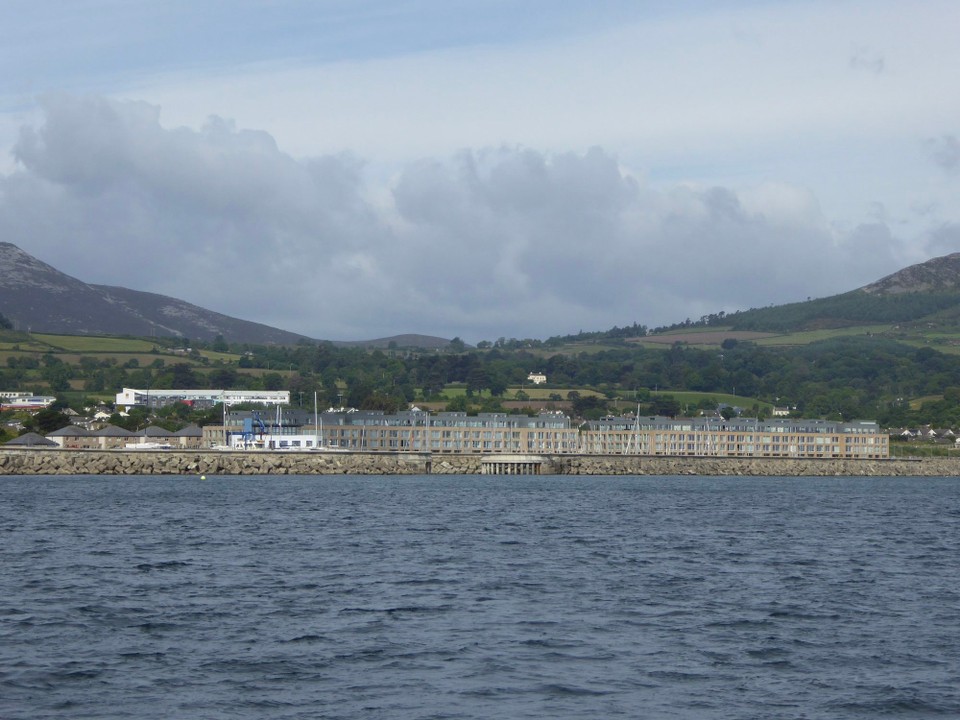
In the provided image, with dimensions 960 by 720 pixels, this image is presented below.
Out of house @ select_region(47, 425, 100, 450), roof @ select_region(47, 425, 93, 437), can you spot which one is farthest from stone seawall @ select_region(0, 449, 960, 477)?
roof @ select_region(47, 425, 93, 437)

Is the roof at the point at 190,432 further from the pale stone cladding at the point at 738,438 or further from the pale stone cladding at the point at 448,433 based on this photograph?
the pale stone cladding at the point at 738,438

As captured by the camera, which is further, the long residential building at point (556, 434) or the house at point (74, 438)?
the long residential building at point (556, 434)

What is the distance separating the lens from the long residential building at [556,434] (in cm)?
14562

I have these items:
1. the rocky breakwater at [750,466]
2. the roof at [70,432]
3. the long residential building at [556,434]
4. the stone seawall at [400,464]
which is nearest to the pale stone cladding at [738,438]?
the long residential building at [556,434]

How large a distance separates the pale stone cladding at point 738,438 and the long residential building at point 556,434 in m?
0.12

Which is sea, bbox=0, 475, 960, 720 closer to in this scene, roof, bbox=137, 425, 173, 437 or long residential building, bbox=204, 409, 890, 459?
roof, bbox=137, 425, 173, 437

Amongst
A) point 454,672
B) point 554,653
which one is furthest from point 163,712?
point 554,653

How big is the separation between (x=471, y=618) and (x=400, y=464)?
90.9m

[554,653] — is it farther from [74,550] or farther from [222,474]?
[222,474]

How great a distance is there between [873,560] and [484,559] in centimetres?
1200

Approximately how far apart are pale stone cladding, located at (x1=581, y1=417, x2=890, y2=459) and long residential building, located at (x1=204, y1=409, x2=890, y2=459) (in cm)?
12

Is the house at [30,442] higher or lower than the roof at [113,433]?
lower

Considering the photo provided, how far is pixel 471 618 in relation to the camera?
27656mm

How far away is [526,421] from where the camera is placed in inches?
6093
